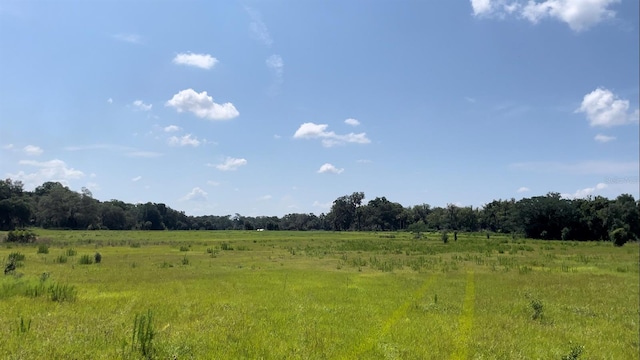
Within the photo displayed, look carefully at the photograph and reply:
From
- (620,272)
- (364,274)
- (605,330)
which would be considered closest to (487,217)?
(620,272)

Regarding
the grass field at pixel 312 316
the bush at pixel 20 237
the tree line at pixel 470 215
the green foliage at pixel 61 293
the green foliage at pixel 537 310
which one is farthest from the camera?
the tree line at pixel 470 215

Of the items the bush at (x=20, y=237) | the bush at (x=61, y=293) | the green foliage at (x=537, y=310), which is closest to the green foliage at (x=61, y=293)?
the bush at (x=61, y=293)

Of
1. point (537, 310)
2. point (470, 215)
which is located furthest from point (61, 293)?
point (470, 215)

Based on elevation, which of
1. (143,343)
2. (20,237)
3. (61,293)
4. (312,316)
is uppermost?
(20,237)

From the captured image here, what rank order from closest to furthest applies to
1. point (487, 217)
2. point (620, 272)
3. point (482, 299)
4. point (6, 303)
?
1. point (6, 303)
2. point (482, 299)
3. point (620, 272)
4. point (487, 217)

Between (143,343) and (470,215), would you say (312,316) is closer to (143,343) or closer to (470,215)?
(143,343)

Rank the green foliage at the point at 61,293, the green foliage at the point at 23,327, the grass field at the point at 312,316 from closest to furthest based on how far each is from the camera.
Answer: the grass field at the point at 312,316 < the green foliage at the point at 23,327 < the green foliage at the point at 61,293

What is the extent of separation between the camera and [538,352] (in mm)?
11820

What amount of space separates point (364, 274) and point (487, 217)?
147844mm

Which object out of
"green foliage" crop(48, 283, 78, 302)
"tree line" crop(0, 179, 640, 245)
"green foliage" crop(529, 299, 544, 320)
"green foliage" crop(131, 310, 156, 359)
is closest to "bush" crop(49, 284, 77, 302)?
"green foliage" crop(48, 283, 78, 302)

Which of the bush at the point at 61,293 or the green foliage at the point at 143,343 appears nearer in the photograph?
the green foliage at the point at 143,343

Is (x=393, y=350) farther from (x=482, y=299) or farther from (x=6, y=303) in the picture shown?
(x=6, y=303)

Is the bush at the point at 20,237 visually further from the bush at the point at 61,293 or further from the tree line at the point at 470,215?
the tree line at the point at 470,215

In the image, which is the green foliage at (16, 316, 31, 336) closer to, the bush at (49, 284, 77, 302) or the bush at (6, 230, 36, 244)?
the bush at (49, 284, 77, 302)
